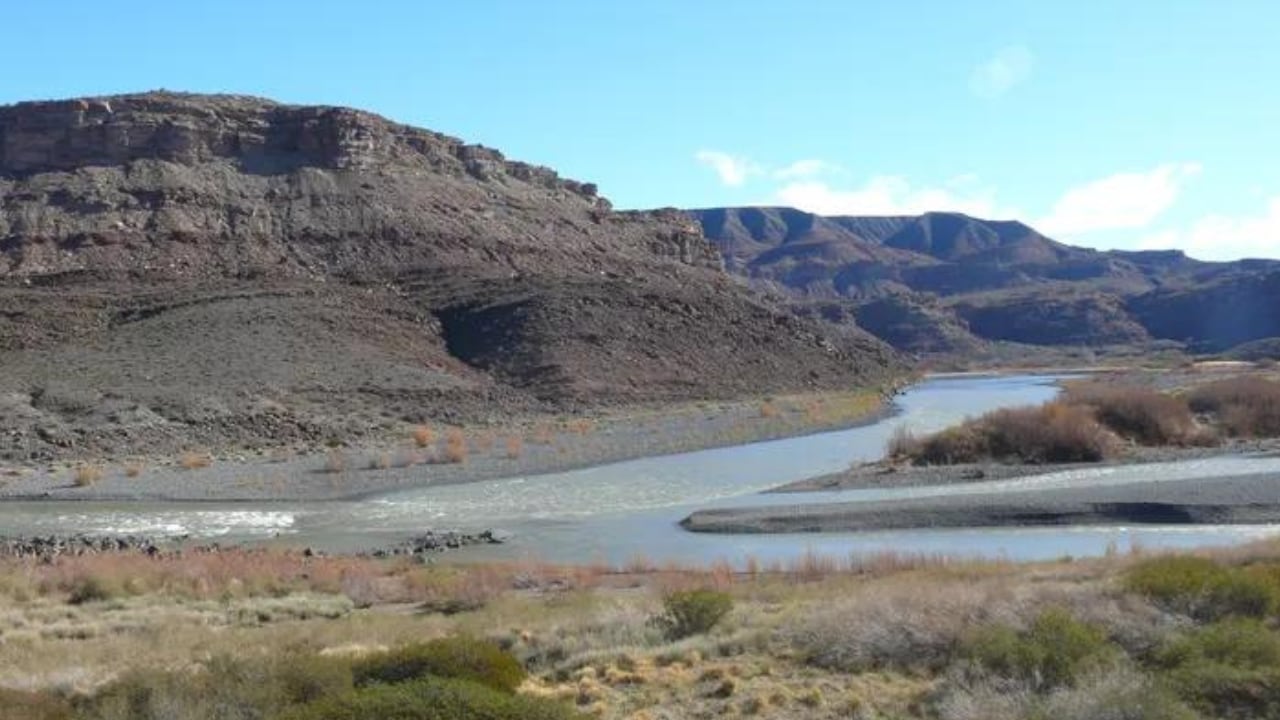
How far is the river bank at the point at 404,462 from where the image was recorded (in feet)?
140

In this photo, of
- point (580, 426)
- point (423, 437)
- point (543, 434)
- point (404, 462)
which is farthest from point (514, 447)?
point (580, 426)

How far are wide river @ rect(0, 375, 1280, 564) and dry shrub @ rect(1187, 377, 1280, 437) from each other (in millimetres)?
9271

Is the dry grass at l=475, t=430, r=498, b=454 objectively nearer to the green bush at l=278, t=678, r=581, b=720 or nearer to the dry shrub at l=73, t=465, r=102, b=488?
the dry shrub at l=73, t=465, r=102, b=488

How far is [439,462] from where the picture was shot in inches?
1909

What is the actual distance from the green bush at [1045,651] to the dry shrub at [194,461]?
3954cm

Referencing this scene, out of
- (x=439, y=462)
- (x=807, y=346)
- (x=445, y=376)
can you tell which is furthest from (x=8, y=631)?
(x=807, y=346)

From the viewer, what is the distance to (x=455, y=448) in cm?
5000

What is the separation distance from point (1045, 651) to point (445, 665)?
5236 mm

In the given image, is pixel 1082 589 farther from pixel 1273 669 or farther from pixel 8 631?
pixel 8 631

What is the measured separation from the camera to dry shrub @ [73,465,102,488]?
144 ft

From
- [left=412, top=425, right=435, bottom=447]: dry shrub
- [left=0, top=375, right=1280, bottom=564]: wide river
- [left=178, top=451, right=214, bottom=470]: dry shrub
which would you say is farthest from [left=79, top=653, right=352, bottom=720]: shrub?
[left=412, top=425, right=435, bottom=447]: dry shrub

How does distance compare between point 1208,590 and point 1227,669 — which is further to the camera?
point 1208,590

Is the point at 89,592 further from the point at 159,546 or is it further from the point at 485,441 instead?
the point at 485,441

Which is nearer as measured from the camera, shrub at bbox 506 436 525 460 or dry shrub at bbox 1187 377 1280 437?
shrub at bbox 506 436 525 460
